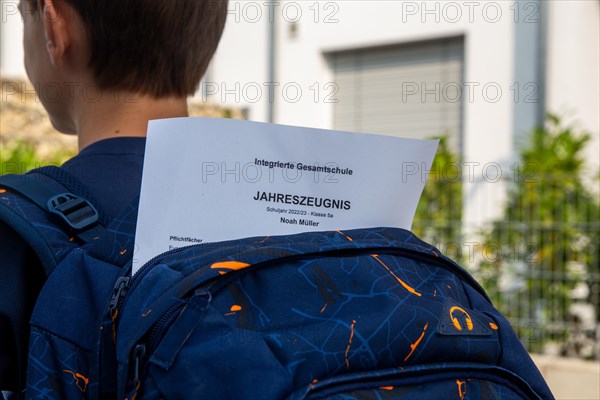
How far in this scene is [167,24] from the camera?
1311mm

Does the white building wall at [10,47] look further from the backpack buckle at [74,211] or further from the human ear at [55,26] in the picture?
the backpack buckle at [74,211]

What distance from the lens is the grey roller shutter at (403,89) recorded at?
7.61 meters

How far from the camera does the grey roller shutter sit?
761 cm

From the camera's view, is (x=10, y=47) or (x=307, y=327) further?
(x=10, y=47)

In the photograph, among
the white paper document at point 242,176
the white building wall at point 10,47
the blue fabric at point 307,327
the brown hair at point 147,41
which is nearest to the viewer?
the blue fabric at point 307,327

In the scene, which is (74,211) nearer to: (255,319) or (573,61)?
(255,319)

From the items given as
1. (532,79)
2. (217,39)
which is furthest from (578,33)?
(217,39)

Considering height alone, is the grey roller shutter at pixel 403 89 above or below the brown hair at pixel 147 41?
above

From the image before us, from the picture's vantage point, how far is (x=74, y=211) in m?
1.10

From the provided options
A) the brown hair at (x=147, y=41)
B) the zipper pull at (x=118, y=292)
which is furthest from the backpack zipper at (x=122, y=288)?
the brown hair at (x=147, y=41)

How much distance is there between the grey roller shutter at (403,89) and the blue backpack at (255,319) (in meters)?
6.50

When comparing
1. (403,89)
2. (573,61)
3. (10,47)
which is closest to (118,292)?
(573,61)

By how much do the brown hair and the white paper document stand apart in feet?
1.04

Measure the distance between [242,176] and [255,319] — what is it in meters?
0.22
